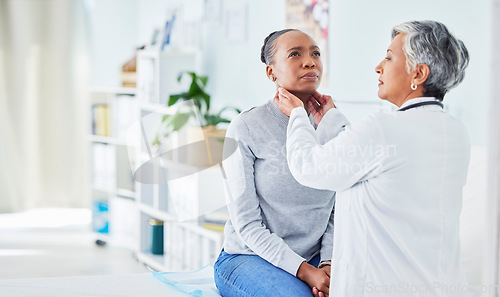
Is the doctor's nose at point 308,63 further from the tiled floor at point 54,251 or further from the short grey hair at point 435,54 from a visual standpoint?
the tiled floor at point 54,251

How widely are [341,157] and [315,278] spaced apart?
0.38 m

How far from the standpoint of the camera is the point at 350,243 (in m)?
1.21

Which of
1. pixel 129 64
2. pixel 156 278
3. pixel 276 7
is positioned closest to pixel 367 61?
pixel 276 7

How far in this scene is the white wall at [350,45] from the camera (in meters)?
1.90

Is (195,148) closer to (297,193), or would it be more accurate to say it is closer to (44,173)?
(297,193)

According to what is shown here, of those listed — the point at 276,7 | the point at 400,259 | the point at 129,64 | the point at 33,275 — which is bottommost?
the point at 33,275

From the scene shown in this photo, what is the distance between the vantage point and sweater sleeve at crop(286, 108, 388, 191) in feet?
3.72

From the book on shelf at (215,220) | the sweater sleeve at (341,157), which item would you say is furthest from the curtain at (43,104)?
the sweater sleeve at (341,157)

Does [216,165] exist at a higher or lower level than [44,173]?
higher

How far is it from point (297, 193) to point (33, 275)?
2289 millimetres

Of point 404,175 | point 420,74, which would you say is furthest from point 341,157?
point 420,74

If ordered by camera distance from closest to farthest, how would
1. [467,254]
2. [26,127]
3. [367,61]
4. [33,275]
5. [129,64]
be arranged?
[467,254], [367,61], [33,275], [129,64], [26,127]

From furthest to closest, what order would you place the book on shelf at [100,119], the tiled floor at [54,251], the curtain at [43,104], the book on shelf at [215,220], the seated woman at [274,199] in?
the curtain at [43,104]
the book on shelf at [100,119]
the tiled floor at [54,251]
the book on shelf at [215,220]
the seated woman at [274,199]

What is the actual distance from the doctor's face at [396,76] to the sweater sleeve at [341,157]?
0.13m
